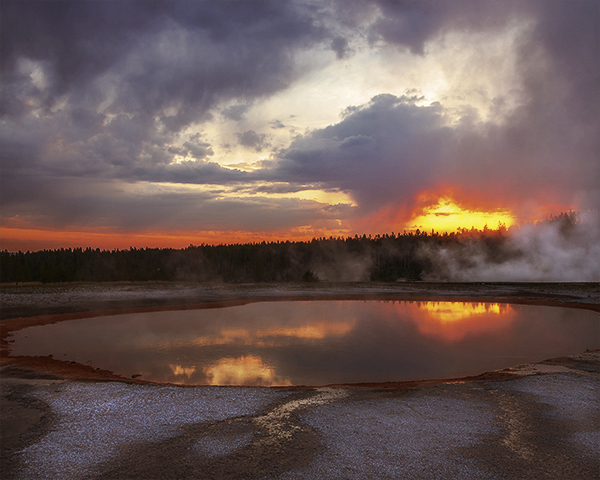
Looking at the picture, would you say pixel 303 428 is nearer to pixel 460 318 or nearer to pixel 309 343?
pixel 309 343

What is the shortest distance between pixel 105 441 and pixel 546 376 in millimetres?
11350

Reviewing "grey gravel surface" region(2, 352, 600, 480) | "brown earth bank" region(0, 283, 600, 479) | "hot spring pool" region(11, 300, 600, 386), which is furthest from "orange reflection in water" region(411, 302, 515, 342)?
"grey gravel surface" region(2, 352, 600, 480)

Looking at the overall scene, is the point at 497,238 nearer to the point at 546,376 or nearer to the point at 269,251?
the point at 269,251

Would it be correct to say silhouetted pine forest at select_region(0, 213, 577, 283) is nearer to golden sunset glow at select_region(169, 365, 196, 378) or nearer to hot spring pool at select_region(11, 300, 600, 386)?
hot spring pool at select_region(11, 300, 600, 386)

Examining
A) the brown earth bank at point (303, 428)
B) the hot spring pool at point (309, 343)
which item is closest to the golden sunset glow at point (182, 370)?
the hot spring pool at point (309, 343)

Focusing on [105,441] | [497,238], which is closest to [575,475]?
[105,441]

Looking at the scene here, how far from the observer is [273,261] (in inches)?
3310

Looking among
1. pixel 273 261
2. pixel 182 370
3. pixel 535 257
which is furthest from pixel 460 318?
pixel 273 261

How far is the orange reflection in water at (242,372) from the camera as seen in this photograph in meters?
11.0

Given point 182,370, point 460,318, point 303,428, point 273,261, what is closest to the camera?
point 303,428

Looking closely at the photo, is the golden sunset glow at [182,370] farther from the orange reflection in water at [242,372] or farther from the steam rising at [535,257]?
the steam rising at [535,257]

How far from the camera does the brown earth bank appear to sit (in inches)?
226

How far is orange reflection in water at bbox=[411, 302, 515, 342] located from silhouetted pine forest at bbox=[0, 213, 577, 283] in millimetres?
38300

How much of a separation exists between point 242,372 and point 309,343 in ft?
15.9
